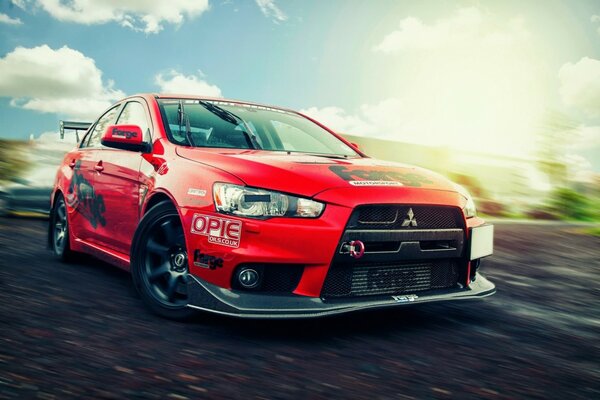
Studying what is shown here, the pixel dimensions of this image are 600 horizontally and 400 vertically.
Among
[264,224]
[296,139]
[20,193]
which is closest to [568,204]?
[296,139]

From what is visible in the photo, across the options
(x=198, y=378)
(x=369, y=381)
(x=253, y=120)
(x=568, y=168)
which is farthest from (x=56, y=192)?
(x=568, y=168)

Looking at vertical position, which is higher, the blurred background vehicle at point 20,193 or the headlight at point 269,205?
the headlight at point 269,205

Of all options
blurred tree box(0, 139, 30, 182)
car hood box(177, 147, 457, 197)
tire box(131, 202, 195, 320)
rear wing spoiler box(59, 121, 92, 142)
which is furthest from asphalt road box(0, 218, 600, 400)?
blurred tree box(0, 139, 30, 182)

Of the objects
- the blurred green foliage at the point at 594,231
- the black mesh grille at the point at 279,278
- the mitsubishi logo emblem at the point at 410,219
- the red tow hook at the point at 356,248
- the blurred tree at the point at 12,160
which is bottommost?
the black mesh grille at the point at 279,278

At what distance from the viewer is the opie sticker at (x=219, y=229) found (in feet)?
10.8

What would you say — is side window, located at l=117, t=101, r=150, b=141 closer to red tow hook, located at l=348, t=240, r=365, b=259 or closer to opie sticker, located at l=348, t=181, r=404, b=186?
opie sticker, located at l=348, t=181, r=404, b=186

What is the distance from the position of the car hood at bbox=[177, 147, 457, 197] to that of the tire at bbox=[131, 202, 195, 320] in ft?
1.38

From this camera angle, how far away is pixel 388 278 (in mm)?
3553

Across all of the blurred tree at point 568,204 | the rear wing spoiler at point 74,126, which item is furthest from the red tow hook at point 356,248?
the blurred tree at point 568,204

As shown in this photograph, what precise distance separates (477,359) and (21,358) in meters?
2.20

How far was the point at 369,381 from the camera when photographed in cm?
284

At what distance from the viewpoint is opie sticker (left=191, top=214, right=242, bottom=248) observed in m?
3.28

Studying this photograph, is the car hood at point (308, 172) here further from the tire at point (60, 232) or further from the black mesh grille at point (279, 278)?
the tire at point (60, 232)

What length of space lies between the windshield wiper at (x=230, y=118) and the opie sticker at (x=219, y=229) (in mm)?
1169
